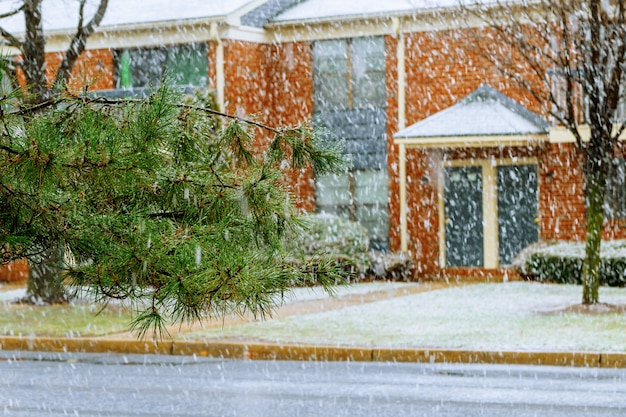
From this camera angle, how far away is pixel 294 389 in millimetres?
10117

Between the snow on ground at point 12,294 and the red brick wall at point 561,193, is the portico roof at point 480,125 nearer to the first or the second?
the red brick wall at point 561,193

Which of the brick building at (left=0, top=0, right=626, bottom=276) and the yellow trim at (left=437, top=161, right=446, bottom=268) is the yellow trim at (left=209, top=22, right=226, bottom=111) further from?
the yellow trim at (left=437, top=161, right=446, bottom=268)

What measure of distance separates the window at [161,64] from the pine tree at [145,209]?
64.8ft

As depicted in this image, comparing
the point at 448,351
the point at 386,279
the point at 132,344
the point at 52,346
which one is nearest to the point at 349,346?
the point at 448,351

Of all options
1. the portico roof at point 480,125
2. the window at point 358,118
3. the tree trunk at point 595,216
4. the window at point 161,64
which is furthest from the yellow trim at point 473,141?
the tree trunk at point 595,216

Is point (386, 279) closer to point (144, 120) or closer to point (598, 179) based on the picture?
point (598, 179)

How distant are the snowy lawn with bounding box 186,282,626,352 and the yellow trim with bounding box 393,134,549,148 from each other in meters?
3.85

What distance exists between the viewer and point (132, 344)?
13367 mm

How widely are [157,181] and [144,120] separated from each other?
0.27m

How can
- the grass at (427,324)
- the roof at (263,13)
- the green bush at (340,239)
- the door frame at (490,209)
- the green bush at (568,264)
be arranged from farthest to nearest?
the roof at (263,13) → the door frame at (490,209) → the green bush at (340,239) → the green bush at (568,264) → the grass at (427,324)

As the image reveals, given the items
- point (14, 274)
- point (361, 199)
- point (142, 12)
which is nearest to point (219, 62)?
point (142, 12)

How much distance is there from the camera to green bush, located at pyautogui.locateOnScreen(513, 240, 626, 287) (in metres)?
20.1

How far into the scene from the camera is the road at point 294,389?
8930 millimetres

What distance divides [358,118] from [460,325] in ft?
35.9
